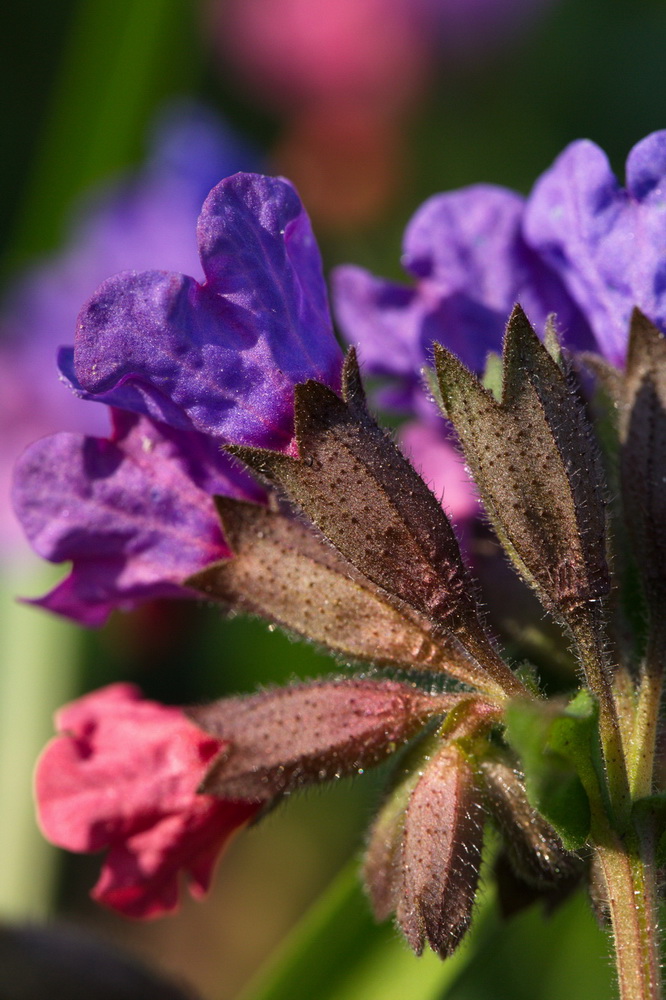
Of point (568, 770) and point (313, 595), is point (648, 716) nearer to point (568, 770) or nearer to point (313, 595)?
point (568, 770)

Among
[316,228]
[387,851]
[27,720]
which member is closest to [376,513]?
[387,851]

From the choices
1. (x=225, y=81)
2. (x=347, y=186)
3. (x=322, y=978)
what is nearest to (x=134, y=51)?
(x=347, y=186)

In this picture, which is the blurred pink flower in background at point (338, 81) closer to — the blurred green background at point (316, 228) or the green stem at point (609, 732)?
the blurred green background at point (316, 228)

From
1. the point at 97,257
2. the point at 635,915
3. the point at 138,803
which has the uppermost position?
the point at 97,257

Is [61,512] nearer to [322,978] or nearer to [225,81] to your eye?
[322,978]

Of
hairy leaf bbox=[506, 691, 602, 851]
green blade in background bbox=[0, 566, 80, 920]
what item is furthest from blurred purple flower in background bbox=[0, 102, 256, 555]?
hairy leaf bbox=[506, 691, 602, 851]
